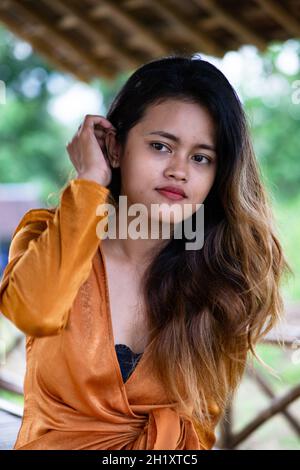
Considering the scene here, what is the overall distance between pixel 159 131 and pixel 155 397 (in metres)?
0.52

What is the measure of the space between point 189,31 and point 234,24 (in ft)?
0.90

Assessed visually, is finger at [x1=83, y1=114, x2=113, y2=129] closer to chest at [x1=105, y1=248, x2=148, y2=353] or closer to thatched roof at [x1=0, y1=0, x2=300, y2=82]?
chest at [x1=105, y1=248, x2=148, y2=353]

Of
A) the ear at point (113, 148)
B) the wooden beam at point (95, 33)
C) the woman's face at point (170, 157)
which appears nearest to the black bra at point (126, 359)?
the woman's face at point (170, 157)

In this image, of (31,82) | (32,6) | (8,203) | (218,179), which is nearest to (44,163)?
(31,82)

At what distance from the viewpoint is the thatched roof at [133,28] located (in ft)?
10.1

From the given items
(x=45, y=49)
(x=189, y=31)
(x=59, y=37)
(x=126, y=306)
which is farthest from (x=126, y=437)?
(x=45, y=49)

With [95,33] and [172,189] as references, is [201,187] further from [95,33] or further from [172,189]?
[95,33]

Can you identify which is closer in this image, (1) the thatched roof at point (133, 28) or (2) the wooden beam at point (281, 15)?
(2) the wooden beam at point (281, 15)

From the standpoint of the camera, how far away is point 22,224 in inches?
52.4

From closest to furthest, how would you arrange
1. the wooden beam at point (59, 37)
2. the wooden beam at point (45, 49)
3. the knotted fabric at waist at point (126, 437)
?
the knotted fabric at waist at point (126, 437) → the wooden beam at point (59, 37) → the wooden beam at point (45, 49)

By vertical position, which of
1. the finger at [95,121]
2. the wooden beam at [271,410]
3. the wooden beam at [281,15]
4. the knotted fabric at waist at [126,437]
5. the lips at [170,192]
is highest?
the wooden beam at [281,15]

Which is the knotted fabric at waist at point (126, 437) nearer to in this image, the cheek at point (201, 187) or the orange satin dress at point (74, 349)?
the orange satin dress at point (74, 349)

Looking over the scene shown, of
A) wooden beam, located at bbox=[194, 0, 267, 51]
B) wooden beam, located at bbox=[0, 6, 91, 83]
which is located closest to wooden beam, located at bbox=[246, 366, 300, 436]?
wooden beam, located at bbox=[194, 0, 267, 51]

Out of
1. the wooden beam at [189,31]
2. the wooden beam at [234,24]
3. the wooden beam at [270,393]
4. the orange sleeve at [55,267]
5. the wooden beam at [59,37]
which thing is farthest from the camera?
the wooden beam at [59,37]
